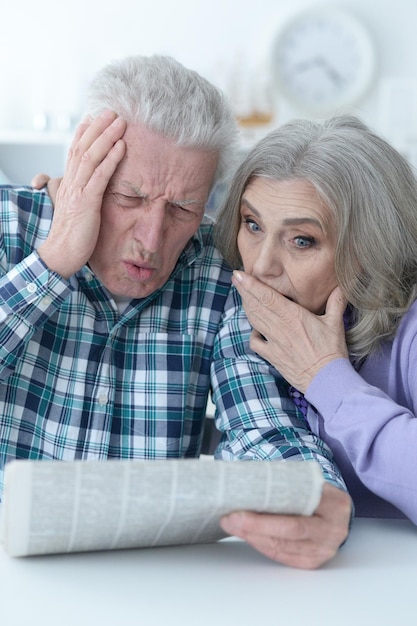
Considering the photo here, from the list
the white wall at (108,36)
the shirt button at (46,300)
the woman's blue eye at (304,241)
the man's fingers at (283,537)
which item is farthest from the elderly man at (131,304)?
the white wall at (108,36)

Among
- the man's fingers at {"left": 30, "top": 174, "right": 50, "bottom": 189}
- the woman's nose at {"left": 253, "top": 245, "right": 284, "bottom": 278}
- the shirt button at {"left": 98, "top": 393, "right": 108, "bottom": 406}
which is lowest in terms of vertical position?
the shirt button at {"left": 98, "top": 393, "right": 108, "bottom": 406}

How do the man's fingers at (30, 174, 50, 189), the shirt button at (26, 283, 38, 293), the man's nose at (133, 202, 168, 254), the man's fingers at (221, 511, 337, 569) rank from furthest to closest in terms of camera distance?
the man's fingers at (30, 174, 50, 189) → the man's nose at (133, 202, 168, 254) → the shirt button at (26, 283, 38, 293) → the man's fingers at (221, 511, 337, 569)

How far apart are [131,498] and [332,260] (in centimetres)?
69

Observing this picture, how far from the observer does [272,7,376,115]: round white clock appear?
445 centimetres

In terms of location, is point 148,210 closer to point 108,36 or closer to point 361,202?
point 361,202

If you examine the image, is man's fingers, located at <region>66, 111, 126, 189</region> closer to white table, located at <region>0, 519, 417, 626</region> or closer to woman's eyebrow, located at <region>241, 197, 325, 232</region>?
woman's eyebrow, located at <region>241, 197, 325, 232</region>

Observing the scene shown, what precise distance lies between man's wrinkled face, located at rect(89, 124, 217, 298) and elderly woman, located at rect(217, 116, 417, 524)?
96 millimetres

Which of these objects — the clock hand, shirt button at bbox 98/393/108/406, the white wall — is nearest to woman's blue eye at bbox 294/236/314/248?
shirt button at bbox 98/393/108/406

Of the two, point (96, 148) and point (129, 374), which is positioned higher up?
point (96, 148)

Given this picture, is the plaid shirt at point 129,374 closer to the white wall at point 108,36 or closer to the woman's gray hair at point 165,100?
the woman's gray hair at point 165,100

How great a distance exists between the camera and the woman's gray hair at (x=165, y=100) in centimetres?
145

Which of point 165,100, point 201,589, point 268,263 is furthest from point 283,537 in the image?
point 165,100

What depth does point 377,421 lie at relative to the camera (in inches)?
47.8

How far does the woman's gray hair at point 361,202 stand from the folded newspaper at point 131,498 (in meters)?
0.56
